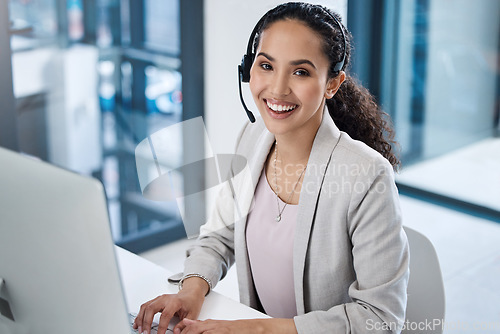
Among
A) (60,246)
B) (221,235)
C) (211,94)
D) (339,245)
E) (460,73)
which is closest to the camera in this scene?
(60,246)

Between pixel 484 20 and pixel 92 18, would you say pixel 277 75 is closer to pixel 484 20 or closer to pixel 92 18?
pixel 92 18

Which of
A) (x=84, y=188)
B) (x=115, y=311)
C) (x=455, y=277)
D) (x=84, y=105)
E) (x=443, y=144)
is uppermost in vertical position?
(x=84, y=188)

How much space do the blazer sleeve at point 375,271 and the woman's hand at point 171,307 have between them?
0.22 m

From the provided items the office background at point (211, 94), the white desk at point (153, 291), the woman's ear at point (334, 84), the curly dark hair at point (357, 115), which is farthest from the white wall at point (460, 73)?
the white desk at point (153, 291)

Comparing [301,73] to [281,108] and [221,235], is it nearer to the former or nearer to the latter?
[281,108]

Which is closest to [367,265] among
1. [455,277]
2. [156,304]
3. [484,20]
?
[156,304]

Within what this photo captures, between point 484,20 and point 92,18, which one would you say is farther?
point 484,20

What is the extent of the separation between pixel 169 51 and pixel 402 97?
60.4 inches

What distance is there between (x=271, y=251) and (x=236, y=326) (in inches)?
10.8

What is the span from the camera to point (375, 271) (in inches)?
52.6

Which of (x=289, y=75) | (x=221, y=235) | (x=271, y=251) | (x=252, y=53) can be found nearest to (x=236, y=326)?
(x=271, y=251)

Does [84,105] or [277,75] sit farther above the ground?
[277,75]

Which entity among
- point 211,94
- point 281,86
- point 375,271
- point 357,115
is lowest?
point 211,94

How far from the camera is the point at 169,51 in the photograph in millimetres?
3049
